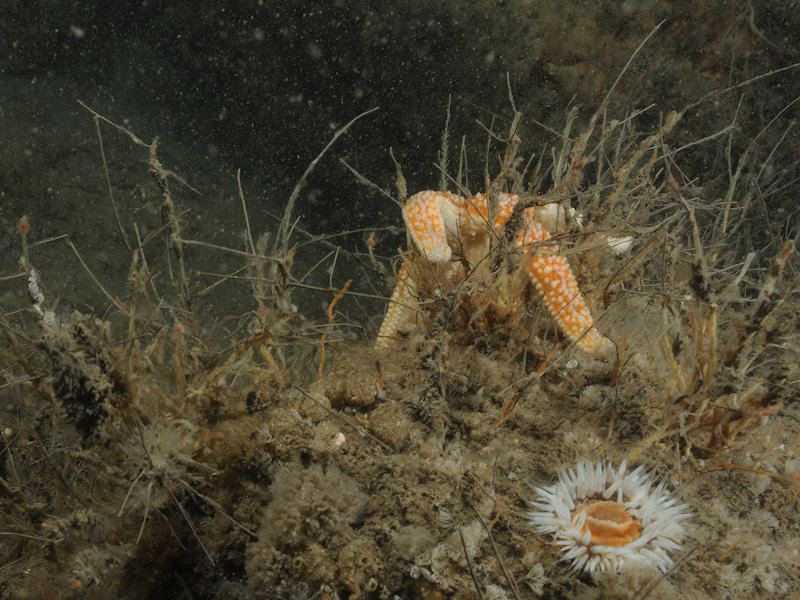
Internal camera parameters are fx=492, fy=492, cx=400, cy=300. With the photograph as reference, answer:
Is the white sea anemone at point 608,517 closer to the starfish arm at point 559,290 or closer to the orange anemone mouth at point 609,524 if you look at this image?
the orange anemone mouth at point 609,524

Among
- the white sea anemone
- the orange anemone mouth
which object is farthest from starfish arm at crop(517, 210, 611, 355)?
the orange anemone mouth

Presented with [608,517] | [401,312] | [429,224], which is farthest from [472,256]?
[608,517]

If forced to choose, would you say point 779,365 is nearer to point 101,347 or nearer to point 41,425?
point 101,347

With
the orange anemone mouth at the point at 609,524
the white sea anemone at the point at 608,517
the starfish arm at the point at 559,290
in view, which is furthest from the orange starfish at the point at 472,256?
the orange anemone mouth at the point at 609,524

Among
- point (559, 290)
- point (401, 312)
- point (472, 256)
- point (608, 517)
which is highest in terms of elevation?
point (559, 290)

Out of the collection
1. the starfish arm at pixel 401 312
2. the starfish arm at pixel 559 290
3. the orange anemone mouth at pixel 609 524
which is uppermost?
the starfish arm at pixel 559 290

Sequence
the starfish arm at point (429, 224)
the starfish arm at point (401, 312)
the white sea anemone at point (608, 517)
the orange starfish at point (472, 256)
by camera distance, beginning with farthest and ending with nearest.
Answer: the starfish arm at point (401, 312) < the starfish arm at point (429, 224) < the orange starfish at point (472, 256) < the white sea anemone at point (608, 517)

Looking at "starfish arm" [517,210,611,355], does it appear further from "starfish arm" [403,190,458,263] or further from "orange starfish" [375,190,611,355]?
"starfish arm" [403,190,458,263]

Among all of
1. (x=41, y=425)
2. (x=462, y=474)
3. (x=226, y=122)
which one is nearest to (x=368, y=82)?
(x=226, y=122)

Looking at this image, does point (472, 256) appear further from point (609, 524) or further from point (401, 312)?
point (609, 524)
